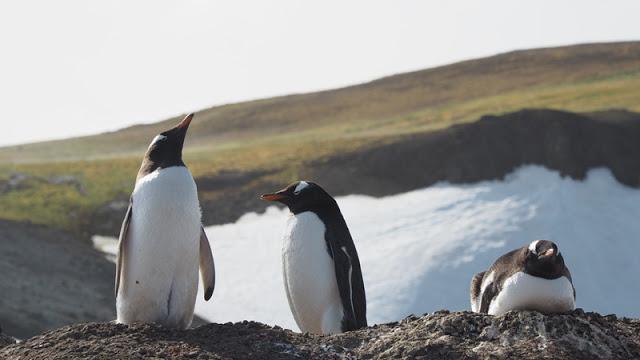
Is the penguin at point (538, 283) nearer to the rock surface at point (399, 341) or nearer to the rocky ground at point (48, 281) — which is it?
the rock surface at point (399, 341)

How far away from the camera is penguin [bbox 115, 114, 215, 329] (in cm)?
933

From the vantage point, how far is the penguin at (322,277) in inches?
437

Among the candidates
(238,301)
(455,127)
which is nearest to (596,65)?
(455,127)

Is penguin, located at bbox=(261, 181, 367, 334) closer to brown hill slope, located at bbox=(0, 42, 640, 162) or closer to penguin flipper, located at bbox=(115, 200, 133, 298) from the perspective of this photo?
penguin flipper, located at bbox=(115, 200, 133, 298)

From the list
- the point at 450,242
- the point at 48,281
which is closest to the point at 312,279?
the point at 48,281

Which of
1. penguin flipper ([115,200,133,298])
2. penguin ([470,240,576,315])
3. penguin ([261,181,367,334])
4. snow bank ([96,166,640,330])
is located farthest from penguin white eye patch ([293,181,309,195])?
snow bank ([96,166,640,330])

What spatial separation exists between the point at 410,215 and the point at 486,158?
9.77 feet

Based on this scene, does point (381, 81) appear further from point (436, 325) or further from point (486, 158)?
point (436, 325)

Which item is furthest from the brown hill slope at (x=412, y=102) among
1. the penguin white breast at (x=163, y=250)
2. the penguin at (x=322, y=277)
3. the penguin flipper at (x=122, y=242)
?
the penguin white breast at (x=163, y=250)

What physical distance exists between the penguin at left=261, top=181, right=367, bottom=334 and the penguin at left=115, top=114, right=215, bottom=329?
63.9 inches

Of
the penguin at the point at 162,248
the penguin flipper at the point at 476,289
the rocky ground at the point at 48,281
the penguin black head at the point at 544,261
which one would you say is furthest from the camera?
the rocky ground at the point at 48,281

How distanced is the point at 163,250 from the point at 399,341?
2.22m

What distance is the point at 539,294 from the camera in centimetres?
830

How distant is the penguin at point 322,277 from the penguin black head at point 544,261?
3.09 meters
